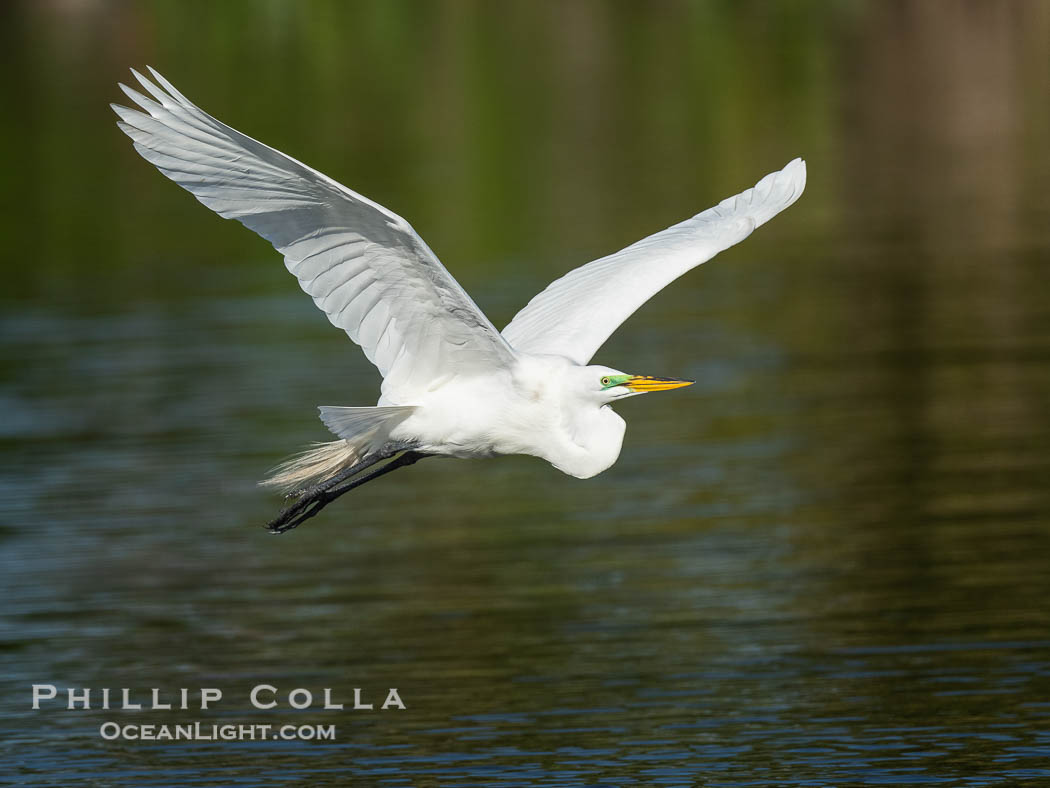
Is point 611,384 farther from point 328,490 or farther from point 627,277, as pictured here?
point 328,490

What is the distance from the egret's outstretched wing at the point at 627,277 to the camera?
809 centimetres

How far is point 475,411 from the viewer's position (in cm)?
745

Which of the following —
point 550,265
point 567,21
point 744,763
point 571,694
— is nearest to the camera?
point 744,763

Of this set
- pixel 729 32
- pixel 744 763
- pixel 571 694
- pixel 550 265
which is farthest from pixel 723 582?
pixel 729 32

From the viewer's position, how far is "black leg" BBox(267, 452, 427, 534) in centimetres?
775

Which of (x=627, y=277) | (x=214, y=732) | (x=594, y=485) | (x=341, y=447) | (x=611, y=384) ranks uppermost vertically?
(x=594, y=485)

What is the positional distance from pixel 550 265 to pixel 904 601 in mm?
9229

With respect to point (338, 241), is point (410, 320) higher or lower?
lower

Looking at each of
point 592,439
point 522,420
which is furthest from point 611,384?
point 522,420

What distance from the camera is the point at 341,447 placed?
26.2 ft

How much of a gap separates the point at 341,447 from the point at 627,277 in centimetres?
145

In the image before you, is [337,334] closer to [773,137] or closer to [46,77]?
[773,137]

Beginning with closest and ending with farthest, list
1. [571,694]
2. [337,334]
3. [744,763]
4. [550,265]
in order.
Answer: [744,763] < [571,694] < [337,334] < [550,265]

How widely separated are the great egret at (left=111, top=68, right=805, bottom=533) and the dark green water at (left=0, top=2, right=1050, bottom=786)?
1.49 m
